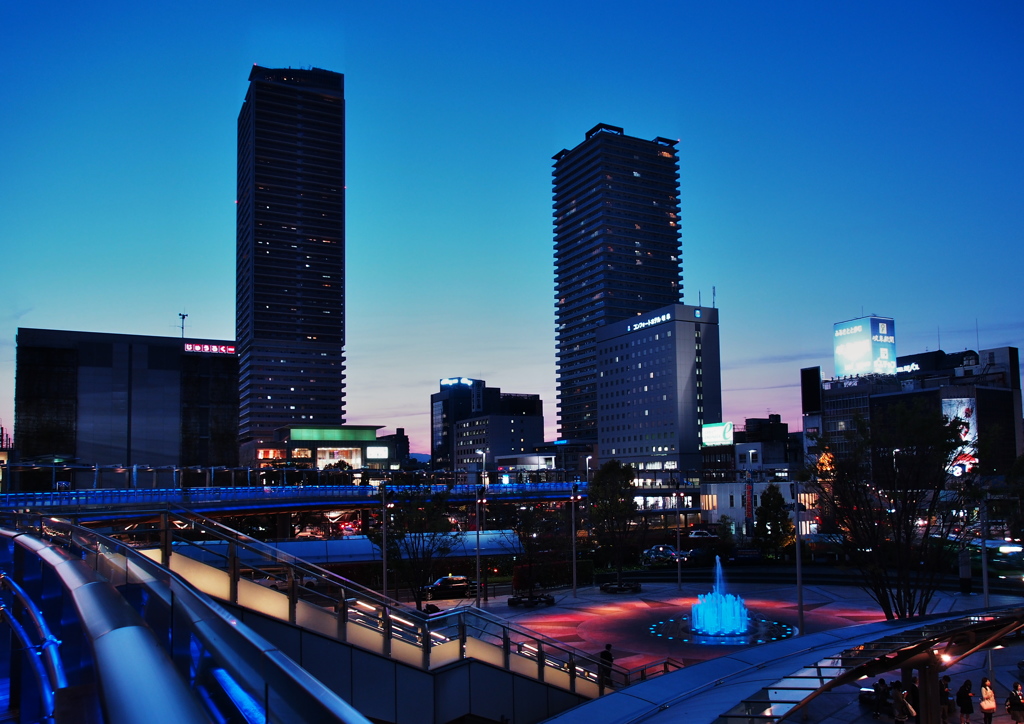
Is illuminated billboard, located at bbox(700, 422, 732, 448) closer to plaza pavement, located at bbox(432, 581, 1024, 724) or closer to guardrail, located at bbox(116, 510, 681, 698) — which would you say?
plaza pavement, located at bbox(432, 581, 1024, 724)

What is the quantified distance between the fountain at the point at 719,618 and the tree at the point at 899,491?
8955mm

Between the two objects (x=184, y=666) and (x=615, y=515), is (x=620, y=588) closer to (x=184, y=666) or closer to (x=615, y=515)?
(x=615, y=515)

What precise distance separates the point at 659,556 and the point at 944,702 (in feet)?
138

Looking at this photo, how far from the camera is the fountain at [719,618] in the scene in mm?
32250

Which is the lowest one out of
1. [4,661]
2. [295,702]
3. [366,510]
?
[366,510]

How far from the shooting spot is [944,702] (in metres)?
15.7

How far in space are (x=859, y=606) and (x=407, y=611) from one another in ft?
103

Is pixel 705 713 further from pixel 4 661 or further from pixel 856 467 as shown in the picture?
pixel 856 467

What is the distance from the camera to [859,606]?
1494 inches

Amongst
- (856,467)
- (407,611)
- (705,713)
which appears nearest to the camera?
(705,713)

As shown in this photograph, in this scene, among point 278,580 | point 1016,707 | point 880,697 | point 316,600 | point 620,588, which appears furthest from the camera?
point 620,588

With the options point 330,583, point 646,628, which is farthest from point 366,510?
point 330,583

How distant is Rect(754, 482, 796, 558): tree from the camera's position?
59.5 metres

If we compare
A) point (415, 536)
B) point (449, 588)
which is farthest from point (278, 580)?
point (449, 588)
